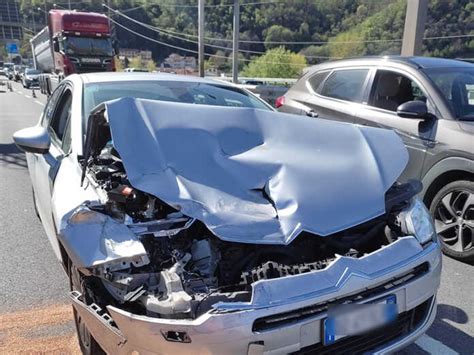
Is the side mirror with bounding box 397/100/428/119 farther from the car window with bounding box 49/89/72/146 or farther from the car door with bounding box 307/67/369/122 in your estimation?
the car window with bounding box 49/89/72/146

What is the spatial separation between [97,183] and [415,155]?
10.4 ft

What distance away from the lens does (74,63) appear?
20766 mm

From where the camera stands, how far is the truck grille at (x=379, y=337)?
6.88 ft

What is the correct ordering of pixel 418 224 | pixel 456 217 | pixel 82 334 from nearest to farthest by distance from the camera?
pixel 418 224 < pixel 82 334 < pixel 456 217

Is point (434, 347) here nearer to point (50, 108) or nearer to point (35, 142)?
point (35, 142)

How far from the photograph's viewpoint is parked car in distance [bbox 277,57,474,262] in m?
4.14

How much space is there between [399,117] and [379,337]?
2.98 m

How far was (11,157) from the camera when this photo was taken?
8648mm

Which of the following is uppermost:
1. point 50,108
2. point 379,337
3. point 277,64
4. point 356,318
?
point 50,108

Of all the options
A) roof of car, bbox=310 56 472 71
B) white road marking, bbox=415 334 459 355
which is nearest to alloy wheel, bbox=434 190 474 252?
white road marking, bbox=415 334 459 355

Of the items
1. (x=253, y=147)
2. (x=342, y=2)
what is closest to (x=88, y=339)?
(x=253, y=147)

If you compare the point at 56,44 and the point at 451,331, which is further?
the point at 56,44

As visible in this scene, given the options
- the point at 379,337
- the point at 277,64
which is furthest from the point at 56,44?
the point at 277,64

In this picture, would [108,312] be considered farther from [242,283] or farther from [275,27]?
[275,27]
